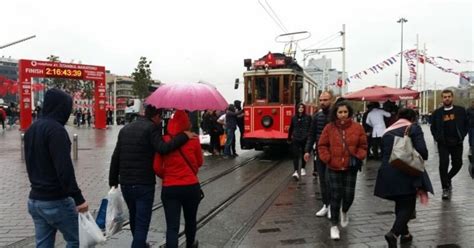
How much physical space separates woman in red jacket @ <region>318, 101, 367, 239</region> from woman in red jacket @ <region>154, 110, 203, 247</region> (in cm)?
177

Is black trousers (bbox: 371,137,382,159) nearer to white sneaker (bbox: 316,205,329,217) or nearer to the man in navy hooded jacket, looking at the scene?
white sneaker (bbox: 316,205,329,217)

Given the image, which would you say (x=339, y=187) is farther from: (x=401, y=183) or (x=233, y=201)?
(x=233, y=201)

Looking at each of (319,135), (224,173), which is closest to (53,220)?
(319,135)

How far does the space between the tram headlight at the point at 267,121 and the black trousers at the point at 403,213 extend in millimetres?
9775

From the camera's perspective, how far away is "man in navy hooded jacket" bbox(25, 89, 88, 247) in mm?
3648

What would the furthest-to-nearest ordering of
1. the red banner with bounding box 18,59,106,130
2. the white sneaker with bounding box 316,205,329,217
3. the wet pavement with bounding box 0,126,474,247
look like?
the red banner with bounding box 18,59,106,130
the white sneaker with bounding box 316,205,329,217
the wet pavement with bounding box 0,126,474,247

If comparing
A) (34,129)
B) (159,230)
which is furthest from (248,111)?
(34,129)

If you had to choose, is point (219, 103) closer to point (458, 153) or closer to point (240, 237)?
point (240, 237)

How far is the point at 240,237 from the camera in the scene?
5.99 m

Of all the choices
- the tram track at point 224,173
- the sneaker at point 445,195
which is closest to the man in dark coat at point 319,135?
the sneaker at point 445,195

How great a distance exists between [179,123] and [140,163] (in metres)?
0.53

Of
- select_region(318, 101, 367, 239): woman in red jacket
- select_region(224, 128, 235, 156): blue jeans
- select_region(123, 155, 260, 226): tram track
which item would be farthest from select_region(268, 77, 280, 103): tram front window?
select_region(318, 101, 367, 239): woman in red jacket

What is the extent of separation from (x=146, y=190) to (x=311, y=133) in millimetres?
3460

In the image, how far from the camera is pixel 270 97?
15.0 meters
